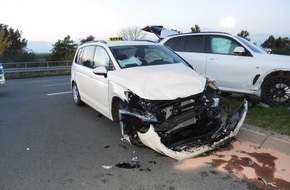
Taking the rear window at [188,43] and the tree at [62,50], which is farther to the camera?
the tree at [62,50]

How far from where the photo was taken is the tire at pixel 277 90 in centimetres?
733

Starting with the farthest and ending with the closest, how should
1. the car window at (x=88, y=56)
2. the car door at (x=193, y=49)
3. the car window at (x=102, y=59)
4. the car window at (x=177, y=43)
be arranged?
the car window at (x=177, y=43)
the car door at (x=193, y=49)
the car window at (x=88, y=56)
the car window at (x=102, y=59)

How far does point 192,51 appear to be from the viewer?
902 cm

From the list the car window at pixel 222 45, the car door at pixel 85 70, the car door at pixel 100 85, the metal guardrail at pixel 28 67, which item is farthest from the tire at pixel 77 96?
the metal guardrail at pixel 28 67

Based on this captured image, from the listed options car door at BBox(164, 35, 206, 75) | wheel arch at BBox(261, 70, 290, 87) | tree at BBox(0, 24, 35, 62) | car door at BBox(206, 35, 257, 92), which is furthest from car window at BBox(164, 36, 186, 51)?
tree at BBox(0, 24, 35, 62)

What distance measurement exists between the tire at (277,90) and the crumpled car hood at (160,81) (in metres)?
2.47

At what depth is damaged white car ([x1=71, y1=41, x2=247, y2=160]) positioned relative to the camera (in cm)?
470

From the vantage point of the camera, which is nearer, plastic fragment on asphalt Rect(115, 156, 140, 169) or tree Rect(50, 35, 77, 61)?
plastic fragment on asphalt Rect(115, 156, 140, 169)

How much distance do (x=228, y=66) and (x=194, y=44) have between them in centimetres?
140

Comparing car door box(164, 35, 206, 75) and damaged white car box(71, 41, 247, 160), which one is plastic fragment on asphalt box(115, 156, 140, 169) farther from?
Answer: car door box(164, 35, 206, 75)

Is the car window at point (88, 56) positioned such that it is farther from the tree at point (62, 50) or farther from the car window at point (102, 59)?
the tree at point (62, 50)

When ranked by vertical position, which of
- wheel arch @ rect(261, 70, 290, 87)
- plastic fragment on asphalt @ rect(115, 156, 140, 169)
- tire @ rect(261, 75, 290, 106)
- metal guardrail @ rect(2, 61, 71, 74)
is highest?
wheel arch @ rect(261, 70, 290, 87)

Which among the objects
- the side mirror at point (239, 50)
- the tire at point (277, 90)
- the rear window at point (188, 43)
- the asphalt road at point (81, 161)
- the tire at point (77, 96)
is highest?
the rear window at point (188, 43)

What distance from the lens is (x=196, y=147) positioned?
4715 mm
